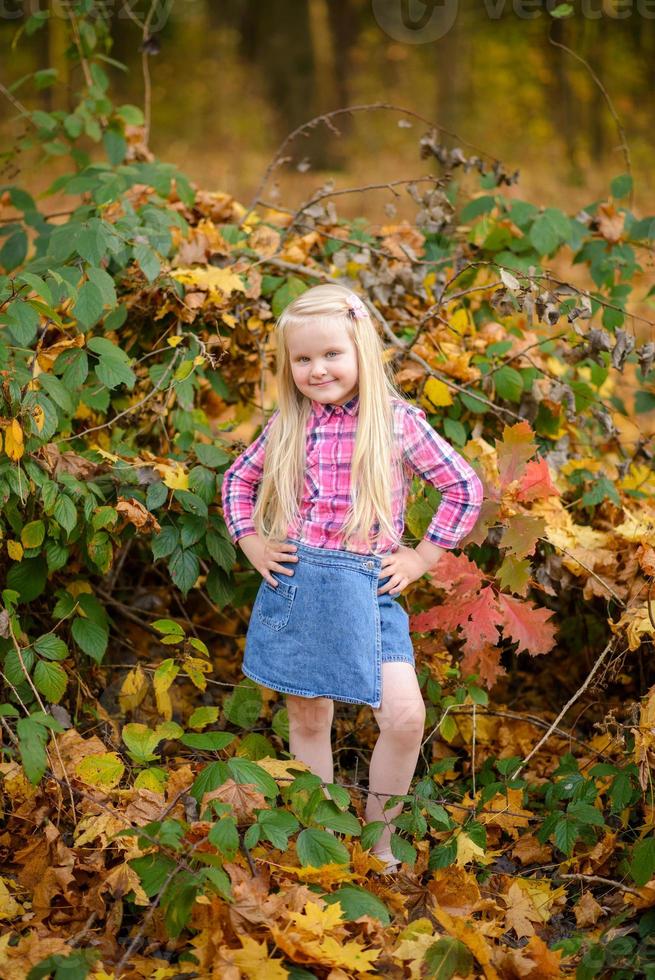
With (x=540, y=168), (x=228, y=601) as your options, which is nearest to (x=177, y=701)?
(x=228, y=601)

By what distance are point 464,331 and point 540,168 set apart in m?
11.2

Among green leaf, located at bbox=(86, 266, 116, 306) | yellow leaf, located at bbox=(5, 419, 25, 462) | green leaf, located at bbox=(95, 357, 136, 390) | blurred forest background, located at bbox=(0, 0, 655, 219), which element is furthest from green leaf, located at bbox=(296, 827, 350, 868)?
blurred forest background, located at bbox=(0, 0, 655, 219)

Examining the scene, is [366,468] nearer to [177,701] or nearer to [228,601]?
[228,601]

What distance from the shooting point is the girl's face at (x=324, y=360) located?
2.41 meters

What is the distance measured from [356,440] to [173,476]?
1.98 feet

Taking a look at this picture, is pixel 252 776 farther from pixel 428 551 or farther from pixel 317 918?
pixel 428 551

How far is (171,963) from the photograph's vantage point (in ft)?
6.94

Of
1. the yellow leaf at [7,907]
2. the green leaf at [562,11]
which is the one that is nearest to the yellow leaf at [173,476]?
the yellow leaf at [7,907]

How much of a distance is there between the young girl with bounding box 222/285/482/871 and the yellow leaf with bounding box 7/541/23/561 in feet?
2.00

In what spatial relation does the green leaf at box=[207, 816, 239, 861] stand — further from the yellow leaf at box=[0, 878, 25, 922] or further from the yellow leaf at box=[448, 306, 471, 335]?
the yellow leaf at box=[448, 306, 471, 335]

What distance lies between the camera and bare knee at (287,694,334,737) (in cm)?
254

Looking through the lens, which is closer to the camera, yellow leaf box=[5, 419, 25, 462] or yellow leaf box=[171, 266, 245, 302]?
yellow leaf box=[5, 419, 25, 462]

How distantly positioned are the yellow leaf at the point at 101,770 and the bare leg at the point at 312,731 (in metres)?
0.48

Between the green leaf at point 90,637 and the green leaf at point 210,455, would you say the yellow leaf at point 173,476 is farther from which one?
the green leaf at point 90,637
